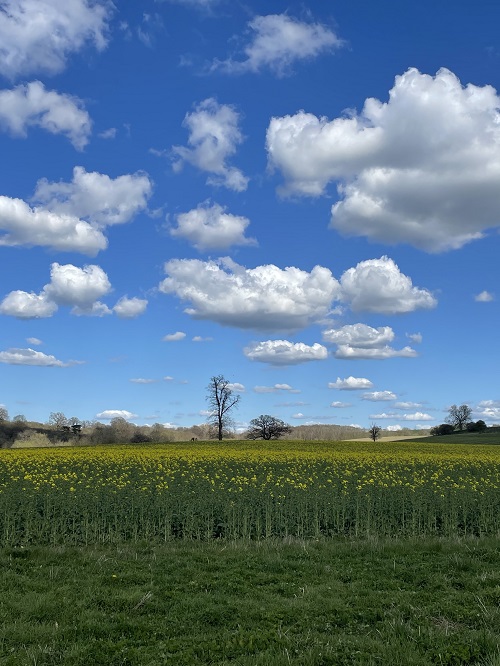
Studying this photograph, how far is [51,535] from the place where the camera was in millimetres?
14586

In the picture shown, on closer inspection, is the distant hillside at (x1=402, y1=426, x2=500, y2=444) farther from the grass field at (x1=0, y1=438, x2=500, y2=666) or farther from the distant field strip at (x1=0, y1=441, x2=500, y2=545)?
the grass field at (x1=0, y1=438, x2=500, y2=666)

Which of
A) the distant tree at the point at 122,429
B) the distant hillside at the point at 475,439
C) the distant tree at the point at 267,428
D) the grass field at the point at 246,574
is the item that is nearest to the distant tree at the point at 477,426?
the distant hillside at the point at 475,439

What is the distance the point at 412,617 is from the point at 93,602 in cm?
481

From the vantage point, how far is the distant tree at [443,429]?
115 metres

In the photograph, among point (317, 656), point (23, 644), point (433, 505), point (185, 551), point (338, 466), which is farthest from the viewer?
point (338, 466)

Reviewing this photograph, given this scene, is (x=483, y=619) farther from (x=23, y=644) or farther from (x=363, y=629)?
(x=23, y=644)

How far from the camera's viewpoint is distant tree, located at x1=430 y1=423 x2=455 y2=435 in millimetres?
115275

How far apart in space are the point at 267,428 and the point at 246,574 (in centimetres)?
8687

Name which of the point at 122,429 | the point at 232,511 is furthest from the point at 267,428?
the point at 232,511

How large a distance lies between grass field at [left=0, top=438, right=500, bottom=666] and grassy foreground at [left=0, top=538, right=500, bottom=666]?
1.3 inches

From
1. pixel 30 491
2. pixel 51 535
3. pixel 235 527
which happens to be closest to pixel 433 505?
pixel 235 527

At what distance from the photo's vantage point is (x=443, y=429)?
4557 inches

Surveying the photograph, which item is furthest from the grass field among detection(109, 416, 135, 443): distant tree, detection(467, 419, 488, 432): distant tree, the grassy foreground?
detection(467, 419, 488, 432): distant tree

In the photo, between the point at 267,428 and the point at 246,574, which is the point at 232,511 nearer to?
the point at 246,574
